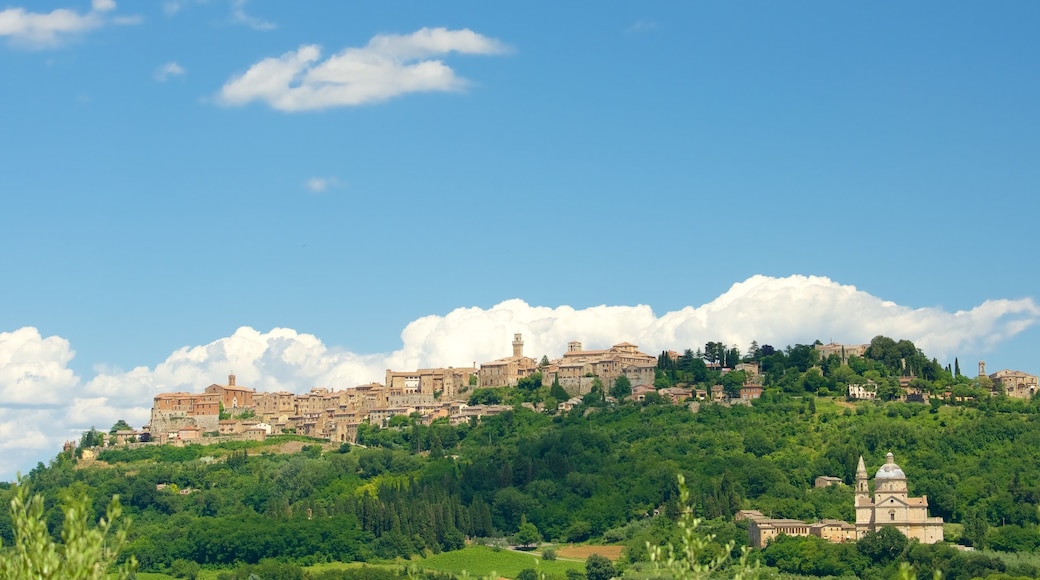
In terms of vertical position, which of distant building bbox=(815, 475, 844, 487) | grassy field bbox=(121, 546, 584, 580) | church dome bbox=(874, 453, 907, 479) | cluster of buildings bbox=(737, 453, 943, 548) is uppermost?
church dome bbox=(874, 453, 907, 479)

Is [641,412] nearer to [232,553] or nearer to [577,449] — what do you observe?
[577,449]

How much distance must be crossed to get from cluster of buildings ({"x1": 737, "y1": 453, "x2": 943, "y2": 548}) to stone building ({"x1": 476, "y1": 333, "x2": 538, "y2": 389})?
4406 cm

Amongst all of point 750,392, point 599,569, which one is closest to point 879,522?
point 599,569

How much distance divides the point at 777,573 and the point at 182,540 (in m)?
34.6

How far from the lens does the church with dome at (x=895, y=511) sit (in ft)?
244

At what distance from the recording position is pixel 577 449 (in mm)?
93938

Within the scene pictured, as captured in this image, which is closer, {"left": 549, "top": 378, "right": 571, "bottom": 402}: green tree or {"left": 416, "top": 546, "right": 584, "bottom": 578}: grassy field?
{"left": 416, "top": 546, "right": 584, "bottom": 578}: grassy field

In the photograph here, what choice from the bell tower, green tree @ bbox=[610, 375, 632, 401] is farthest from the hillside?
green tree @ bbox=[610, 375, 632, 401]

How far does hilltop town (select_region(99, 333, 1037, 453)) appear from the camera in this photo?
4304 inches

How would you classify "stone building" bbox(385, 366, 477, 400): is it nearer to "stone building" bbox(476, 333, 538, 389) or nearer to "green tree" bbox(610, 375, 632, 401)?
"stone building" bbox(476, 333, 538, 389)

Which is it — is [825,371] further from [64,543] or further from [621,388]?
[64,543]

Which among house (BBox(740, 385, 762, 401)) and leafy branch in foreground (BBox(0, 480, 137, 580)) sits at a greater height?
house (BBox(740, 385, 762, 401))

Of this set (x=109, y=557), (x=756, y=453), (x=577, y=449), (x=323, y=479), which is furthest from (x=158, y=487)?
(x=109, y=557)

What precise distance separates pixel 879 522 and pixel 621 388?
3813 centimetres
